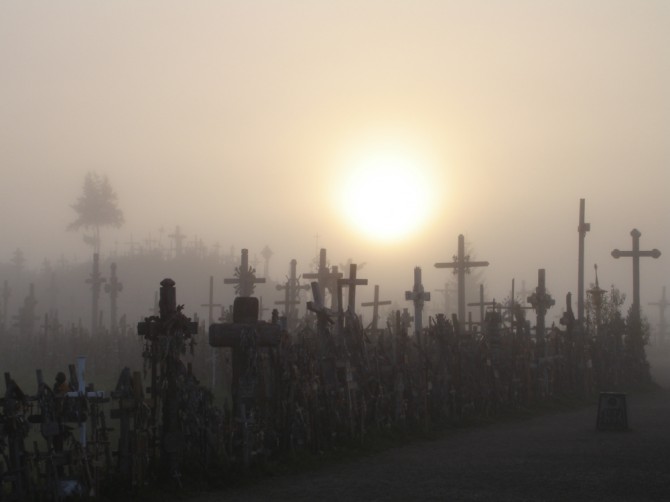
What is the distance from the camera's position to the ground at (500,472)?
14.8 metres

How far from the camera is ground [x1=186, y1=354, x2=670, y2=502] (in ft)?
48.6

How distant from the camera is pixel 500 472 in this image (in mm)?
16859

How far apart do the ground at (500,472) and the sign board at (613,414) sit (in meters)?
0.26

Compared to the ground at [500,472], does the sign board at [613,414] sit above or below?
above

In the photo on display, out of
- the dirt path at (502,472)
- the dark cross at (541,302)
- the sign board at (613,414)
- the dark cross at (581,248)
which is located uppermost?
the dark cross at (581,248)

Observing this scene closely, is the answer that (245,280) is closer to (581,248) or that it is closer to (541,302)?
(541,302)

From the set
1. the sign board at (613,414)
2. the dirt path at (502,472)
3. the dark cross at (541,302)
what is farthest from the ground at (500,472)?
the dark cross at (541,302)

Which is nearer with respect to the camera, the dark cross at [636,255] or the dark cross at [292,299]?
the dark cross at [292,299]

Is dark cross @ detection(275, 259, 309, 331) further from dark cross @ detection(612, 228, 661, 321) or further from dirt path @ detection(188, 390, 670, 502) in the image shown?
dirt path @ detection(188, 390, 670, 502)

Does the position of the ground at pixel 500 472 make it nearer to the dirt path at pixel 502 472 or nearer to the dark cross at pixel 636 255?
the dirt path at pixel 502 472

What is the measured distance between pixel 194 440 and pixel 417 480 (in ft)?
12.4

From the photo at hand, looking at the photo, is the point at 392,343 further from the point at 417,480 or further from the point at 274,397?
the point at 417,480

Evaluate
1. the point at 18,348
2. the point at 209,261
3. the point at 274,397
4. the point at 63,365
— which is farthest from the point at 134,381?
the point at 209,261

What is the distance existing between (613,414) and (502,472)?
7.52m
